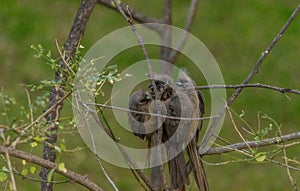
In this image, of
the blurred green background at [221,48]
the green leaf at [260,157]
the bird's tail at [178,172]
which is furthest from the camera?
the blurred green background at [221,48]

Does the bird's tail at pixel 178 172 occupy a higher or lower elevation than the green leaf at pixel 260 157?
higher

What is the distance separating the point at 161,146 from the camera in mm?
3131

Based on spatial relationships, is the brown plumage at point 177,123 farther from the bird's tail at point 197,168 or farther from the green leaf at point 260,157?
the green leaf at point 260,157

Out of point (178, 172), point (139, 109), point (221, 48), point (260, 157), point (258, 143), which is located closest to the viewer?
point (260, 157)

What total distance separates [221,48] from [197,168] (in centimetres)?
500

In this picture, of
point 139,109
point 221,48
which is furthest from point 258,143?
point 221,48

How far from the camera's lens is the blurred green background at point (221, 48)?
6.88 m

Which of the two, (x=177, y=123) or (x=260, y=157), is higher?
(x=177, y=123)

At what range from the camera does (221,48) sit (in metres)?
8.02

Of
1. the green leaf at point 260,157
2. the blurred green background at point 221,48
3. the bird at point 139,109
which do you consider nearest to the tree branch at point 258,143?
the green leaf at point 260,157

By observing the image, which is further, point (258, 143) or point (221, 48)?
point (221, 48)

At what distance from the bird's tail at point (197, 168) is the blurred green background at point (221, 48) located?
364cm

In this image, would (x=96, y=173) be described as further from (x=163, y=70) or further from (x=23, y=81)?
(x=163, y=70)

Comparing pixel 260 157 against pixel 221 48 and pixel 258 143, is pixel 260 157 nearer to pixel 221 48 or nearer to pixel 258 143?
pixel 258 143
